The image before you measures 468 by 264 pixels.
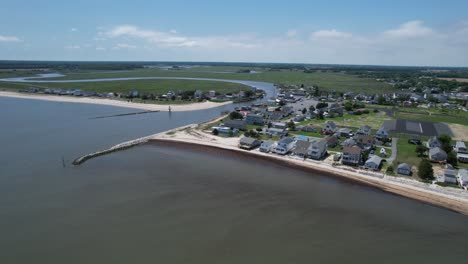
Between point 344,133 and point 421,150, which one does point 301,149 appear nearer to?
point 344,133

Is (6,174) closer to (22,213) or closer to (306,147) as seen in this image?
(22,213)

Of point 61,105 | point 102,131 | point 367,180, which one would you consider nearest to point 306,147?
point 367,180

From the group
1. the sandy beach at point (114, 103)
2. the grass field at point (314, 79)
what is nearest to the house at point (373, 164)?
the sandy beach at point (114, 103)

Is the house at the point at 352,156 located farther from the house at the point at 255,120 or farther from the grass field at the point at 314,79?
the grass field at the point at 314,79

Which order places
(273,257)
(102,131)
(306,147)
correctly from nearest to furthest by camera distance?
(273,257) < (306,147) < (102,131)

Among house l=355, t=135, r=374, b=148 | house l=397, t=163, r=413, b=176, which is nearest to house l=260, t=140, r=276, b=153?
house l=355, t=135, r=374, b=148

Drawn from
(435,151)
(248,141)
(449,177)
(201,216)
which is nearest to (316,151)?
(248,141)
